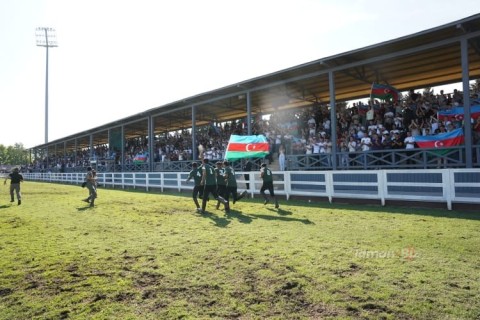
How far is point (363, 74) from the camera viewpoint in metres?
16.9

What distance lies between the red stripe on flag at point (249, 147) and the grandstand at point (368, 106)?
147cm

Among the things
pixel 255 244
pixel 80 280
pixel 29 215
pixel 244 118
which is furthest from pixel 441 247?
pixel 244 118

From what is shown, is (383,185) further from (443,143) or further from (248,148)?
(248,148)

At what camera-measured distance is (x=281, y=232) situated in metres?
7.65

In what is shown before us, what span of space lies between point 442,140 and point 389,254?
860 centimetres

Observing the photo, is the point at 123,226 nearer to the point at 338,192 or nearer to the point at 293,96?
the point at 338,192

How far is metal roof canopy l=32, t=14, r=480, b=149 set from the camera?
12719 millimetres

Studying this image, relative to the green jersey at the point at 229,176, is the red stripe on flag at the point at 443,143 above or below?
above

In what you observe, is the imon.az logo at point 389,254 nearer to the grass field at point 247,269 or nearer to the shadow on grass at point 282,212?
the grass field at point 247,269

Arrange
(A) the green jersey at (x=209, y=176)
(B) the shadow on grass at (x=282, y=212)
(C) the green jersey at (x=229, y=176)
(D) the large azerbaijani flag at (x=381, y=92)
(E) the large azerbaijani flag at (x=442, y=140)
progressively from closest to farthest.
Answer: (B) the shadow on grass at (x=282, y=212) → (A) the green jersey at (x=209, y=176) → (C) the green jersey at (x=229, y=176) → (E) the large azerbaijani flag at (x=442, y=140) → (D) the large azerbaijani flag at (x=381, y=92)

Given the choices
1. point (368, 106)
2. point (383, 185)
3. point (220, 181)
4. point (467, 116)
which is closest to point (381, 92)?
point (368, 106)

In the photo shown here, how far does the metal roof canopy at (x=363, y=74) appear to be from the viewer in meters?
12.7

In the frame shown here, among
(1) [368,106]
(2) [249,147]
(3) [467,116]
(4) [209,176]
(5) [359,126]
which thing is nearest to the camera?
(4) [209,176]

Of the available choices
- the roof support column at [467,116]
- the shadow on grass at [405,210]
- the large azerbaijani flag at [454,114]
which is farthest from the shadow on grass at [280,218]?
the large azerbaijani flag at [454,114]
